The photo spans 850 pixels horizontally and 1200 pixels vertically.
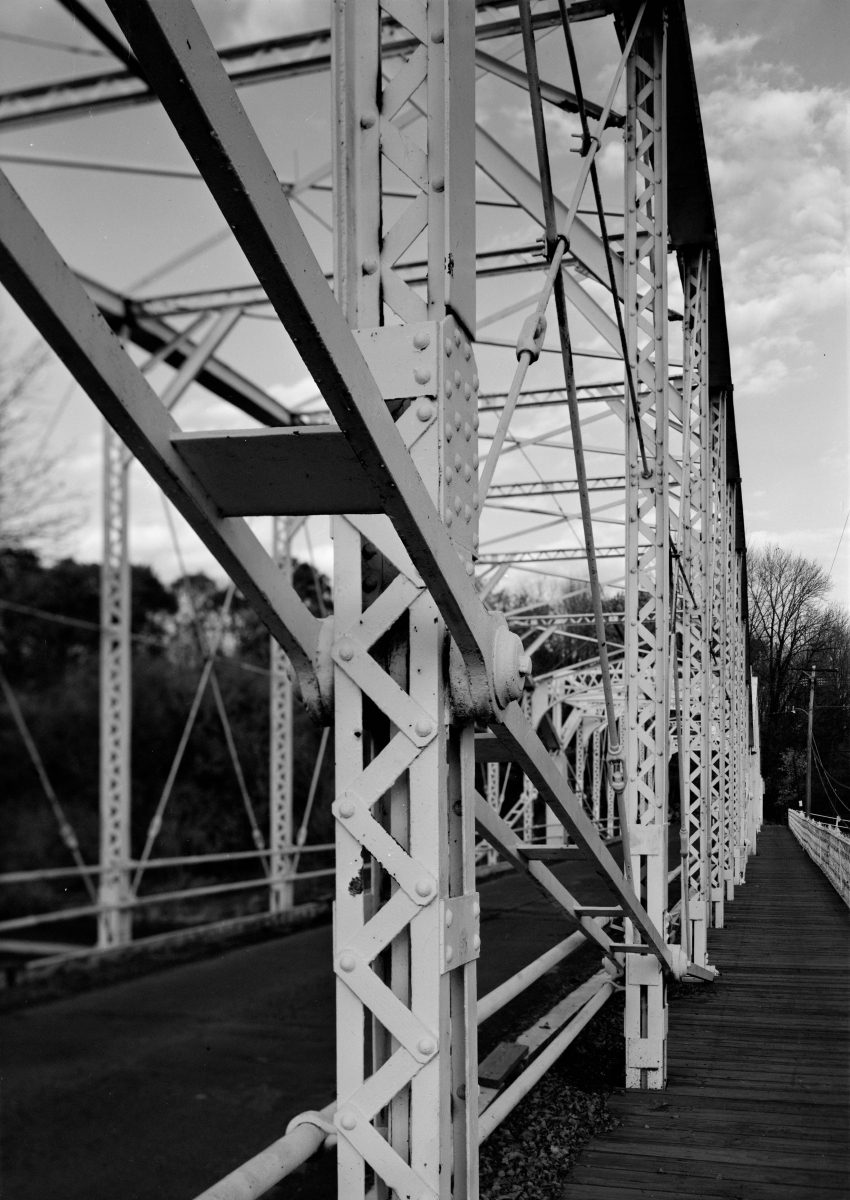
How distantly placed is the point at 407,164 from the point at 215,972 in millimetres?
10418

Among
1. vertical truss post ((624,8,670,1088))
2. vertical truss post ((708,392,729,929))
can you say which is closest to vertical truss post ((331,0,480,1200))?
vertical truss post ((624,8,670,1088))

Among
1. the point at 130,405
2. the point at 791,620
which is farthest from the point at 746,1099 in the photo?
the point at 791,620

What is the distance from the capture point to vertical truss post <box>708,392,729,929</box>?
10.4 m

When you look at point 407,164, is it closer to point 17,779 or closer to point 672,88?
point 17,779

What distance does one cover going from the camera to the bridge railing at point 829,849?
11.7 meters

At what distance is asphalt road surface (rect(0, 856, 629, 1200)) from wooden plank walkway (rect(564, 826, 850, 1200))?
1.24m

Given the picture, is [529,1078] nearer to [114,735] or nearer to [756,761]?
[114,735]

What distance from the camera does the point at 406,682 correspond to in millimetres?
1852

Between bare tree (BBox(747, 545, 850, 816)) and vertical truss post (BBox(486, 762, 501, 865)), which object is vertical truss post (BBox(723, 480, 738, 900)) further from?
vertical truss post (BBox(486, 762, 501, 865))

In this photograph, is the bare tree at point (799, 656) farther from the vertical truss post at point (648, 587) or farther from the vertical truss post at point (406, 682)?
the vertical truss post at point (406, 682)

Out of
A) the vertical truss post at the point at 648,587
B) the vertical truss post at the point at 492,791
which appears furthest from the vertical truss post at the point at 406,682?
the vertical truss post at the point at 492,791

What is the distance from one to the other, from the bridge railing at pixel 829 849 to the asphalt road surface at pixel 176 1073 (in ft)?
10.6

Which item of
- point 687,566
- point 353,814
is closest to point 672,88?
point 687,566

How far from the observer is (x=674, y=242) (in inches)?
356
